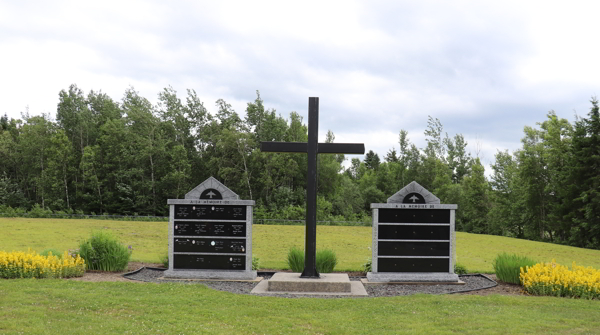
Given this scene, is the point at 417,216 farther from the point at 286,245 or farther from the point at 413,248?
the point at 286,245

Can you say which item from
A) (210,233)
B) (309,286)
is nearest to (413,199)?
(309,286)

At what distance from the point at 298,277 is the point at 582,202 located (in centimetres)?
3046

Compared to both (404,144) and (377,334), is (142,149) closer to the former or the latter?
(404,144)

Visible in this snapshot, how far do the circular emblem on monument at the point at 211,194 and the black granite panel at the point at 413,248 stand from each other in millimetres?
4160

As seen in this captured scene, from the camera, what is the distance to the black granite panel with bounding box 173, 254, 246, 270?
39.5ft

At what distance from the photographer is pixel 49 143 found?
1896 inches

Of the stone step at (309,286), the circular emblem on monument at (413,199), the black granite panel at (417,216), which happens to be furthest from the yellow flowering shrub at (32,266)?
the circular emblem on monument at (413,199)

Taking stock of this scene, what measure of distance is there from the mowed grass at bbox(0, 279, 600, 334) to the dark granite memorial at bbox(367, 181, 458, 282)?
270 cm

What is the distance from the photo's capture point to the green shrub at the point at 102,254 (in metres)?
12.2

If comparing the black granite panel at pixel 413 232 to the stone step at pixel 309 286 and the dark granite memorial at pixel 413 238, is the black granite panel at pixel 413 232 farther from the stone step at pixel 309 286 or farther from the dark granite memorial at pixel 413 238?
the stone step at pixel 309 286

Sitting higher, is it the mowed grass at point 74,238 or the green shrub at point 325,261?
the green shrub at point 325,261

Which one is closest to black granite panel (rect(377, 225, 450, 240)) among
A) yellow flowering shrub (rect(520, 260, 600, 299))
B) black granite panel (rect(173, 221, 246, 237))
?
yellow flowering shrub (rect(520, 260, 600, 299))

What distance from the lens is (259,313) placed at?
25.0 ft

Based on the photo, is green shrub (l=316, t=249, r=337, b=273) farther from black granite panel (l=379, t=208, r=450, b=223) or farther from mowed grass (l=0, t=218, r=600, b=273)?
black granite panel (l=379, t=208, r=450, b=223)
